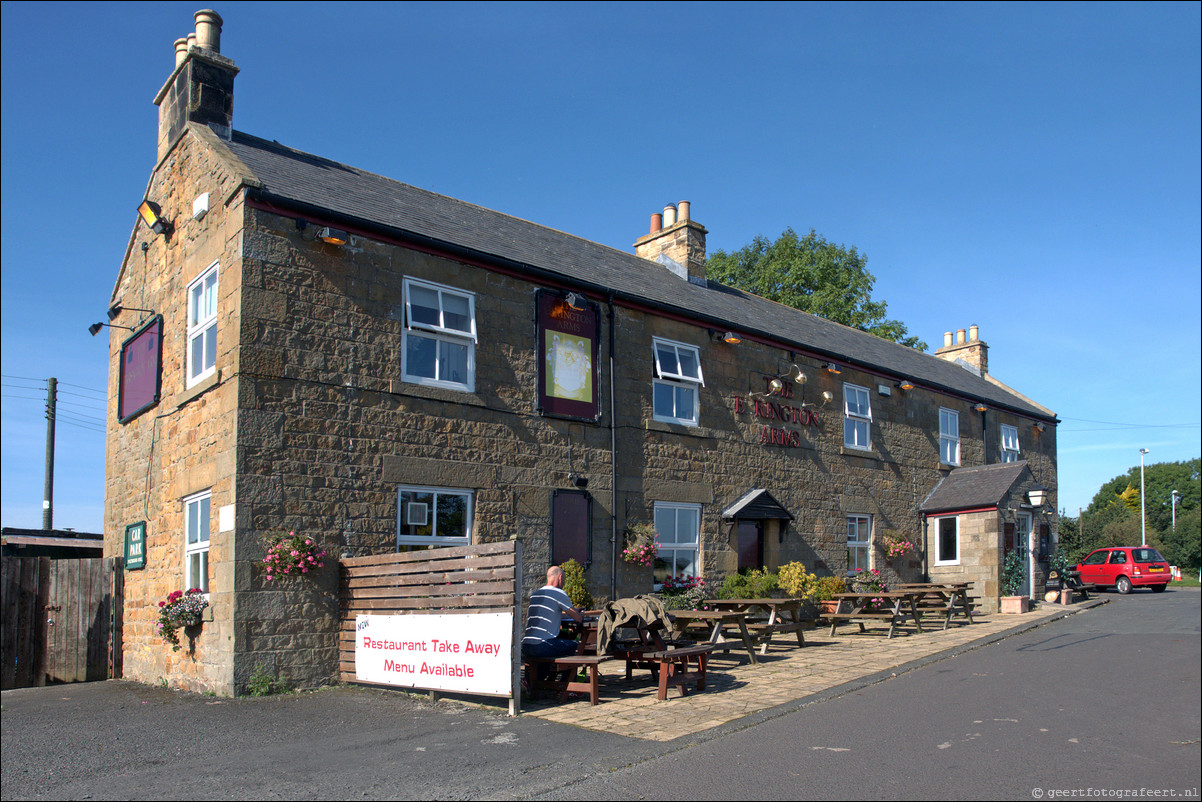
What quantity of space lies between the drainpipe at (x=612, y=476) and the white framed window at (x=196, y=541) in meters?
5.88

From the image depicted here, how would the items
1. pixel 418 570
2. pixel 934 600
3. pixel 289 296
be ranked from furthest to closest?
pixel 934 600, pixel 289 296, pixel 418 570

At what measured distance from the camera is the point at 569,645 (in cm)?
1010

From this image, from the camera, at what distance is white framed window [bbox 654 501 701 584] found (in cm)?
1579

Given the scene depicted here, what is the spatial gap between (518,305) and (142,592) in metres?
7.05

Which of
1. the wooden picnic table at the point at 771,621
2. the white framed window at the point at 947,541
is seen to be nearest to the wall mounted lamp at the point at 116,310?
the wooden picnic table at the point at 771,621

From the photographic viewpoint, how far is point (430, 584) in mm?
9812

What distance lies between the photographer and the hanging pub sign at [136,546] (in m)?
13.9

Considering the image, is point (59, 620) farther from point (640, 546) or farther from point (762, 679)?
point (762, 679)

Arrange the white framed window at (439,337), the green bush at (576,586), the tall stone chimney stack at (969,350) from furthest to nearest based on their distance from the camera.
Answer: the tall stone chimney stack at (969,350), the green bush at (576,586), the white framed window at (439,337)

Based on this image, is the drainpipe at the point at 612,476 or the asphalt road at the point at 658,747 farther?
the drainpipe at the point at 612,476

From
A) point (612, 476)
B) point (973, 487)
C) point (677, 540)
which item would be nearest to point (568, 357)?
point (612, 476)

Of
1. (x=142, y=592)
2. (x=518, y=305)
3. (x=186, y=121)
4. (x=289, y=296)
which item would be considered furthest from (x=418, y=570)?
(x=186, y=121)

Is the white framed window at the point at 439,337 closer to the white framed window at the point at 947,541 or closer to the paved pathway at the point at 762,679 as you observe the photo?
the paved pathway at the point at 762,679

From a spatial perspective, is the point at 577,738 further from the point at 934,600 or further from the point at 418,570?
the point at 934,600
